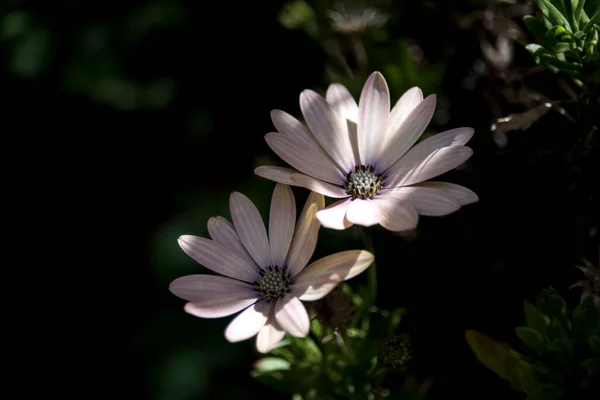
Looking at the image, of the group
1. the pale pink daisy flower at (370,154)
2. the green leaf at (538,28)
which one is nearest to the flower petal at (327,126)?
the pale pink daisy flower at (370,154)

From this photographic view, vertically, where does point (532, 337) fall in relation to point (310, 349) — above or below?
below

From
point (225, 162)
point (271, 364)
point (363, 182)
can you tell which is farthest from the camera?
point (225, 162)

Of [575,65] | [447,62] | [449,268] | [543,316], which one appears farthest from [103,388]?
[575,65]

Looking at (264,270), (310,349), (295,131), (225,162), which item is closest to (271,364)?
(310,349)

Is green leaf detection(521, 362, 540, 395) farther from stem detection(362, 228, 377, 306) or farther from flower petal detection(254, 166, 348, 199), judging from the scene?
flower petal detection(254, 166, 348, 199)

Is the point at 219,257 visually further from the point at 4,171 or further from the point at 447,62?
the point at 4,171

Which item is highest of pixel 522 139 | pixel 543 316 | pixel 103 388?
pixel 103 388

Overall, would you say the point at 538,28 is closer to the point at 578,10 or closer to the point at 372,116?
the point at 578,10
